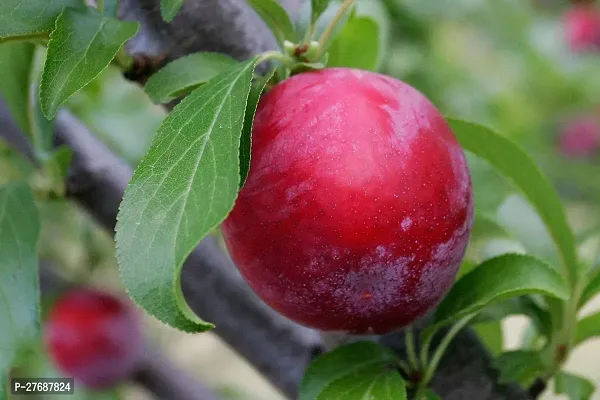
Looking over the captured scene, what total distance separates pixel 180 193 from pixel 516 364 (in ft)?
0.98

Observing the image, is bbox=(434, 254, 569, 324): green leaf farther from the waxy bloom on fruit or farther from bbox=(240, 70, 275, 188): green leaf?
the waxy bloom on fruit

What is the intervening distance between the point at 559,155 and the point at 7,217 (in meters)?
1.58

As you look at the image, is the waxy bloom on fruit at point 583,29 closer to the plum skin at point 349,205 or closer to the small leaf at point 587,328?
the small leaf at point 587,328

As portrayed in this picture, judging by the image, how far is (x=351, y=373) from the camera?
413mm

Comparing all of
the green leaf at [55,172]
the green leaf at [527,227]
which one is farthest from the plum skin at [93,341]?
the green leaf at [527,227]

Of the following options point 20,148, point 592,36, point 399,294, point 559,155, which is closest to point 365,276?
point 399,294

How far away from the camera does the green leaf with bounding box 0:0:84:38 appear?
377 millimetres

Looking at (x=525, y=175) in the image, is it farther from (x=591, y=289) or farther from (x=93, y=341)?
(x=93, y=341)

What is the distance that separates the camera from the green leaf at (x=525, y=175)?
45 centimetres

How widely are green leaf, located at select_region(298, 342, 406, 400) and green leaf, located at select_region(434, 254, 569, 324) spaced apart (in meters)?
0.05

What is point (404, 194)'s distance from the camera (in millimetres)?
330

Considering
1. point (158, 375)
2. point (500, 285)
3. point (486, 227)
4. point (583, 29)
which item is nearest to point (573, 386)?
point (500, 285)

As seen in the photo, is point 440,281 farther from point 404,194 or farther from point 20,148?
point 20,148

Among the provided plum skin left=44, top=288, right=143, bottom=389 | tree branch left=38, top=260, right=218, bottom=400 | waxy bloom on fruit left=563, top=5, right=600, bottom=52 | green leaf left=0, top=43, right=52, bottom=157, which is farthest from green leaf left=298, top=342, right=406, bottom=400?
waxy bloom on fruit left=563, top=5, right=600, bottom=52
